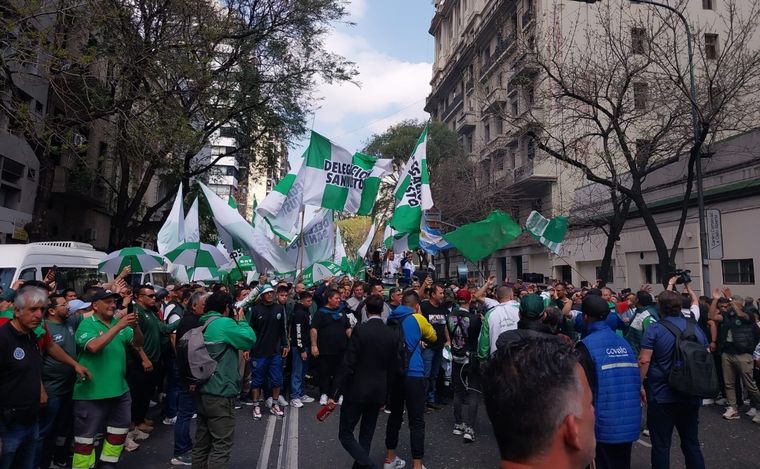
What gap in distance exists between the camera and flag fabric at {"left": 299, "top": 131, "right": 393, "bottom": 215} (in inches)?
444

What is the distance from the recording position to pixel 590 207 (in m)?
24.9

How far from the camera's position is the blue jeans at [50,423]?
477 cm

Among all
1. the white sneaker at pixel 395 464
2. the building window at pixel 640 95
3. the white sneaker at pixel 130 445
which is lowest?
the white sneaker at pixel 130 445

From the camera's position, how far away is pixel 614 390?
3992 mm

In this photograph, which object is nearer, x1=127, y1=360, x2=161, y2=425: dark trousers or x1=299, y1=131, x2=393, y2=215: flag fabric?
x1=127, y1=360, x2=161, y2=425: dark trousers

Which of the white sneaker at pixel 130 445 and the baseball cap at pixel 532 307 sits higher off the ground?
the baseball cap at pixel 532 307

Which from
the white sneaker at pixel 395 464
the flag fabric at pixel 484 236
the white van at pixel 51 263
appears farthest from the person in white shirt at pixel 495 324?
the white van at pixel 51 263

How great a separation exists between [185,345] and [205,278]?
11.8 meters

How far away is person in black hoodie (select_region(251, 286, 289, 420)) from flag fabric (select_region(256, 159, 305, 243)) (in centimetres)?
303

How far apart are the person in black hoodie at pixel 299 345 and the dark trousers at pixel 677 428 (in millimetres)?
5533

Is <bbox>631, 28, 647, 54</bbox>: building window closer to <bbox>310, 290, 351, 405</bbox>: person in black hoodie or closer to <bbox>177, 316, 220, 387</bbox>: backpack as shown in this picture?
<bbox>310, 290, 351, 405</bbox>: person in black hoodie

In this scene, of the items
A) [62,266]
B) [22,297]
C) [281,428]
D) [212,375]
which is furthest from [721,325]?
[62,266]

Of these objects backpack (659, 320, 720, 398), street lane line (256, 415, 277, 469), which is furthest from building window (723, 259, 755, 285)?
street lane line (256, 415, 277, 469)

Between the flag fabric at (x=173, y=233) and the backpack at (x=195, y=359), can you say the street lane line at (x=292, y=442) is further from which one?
the flag fabric at (x=173, y=233)
